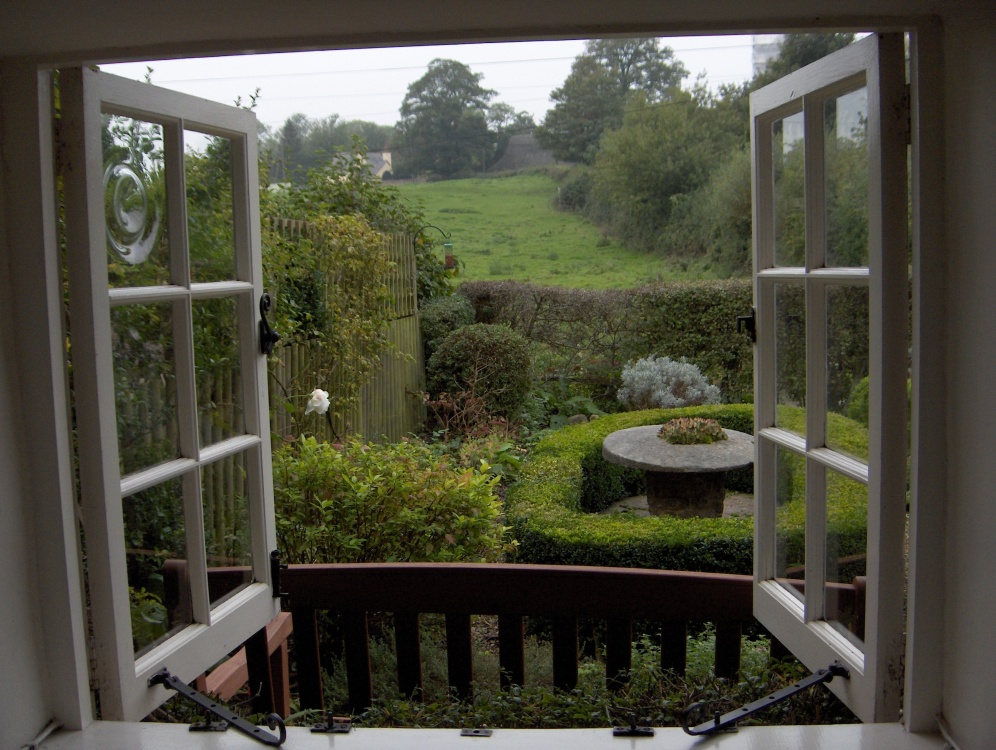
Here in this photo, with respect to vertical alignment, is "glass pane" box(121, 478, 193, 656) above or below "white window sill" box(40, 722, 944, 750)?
above

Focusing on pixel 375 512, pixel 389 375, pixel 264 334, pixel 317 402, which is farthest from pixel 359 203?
pixel 264 334

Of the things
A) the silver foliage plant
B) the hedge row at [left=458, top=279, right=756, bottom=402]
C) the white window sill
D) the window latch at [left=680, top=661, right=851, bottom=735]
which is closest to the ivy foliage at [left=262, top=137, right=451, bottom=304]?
the hedge row at [left=458, top=279, right=756, bottom=402]

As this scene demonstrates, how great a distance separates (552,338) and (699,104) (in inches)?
198

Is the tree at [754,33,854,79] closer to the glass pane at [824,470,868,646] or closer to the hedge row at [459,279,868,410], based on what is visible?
the hedge row at [459,279,868,410]

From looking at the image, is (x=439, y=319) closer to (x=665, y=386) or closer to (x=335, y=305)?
(x=665, y=386)

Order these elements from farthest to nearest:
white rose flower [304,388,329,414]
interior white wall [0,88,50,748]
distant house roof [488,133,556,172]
Result: 1. distant house roof [488,133,556,172]
2. white rose flower [304,388,329,414]
3. interior white wall [0,88,50,748]

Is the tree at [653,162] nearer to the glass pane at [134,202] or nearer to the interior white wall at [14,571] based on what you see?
the glass pane at [134,202]

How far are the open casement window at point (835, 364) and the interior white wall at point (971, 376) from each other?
0.29 feet

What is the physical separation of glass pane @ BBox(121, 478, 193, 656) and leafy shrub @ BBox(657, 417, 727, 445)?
159 inches

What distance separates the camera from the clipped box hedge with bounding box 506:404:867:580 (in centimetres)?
161

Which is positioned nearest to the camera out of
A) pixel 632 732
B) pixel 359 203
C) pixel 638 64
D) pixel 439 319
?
pixel 632 732

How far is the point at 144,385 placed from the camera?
1.61 meters

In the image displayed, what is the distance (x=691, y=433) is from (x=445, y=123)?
31.3ft

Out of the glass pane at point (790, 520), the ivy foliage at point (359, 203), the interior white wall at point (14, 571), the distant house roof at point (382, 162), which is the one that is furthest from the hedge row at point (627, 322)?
the interior white wall at point (14, 571)
